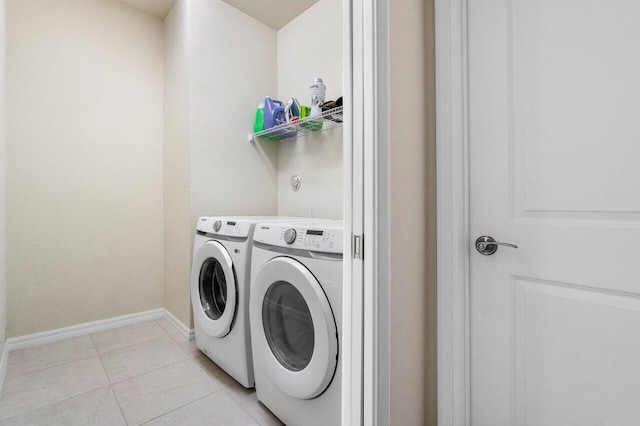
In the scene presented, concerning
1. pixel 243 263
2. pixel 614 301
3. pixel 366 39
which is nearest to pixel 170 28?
pixel 243 263

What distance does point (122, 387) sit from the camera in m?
1.58

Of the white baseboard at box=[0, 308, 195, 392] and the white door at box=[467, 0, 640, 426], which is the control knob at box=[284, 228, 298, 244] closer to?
the white door at box=[467, 0, 640, 426]

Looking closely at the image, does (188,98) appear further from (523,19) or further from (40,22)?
(523,19)

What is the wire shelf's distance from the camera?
6.25ft

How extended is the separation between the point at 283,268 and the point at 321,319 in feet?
0.89

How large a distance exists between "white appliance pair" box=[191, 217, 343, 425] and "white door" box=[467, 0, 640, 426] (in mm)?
514

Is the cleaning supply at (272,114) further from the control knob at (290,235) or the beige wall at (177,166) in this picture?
the control knob at (290,235)

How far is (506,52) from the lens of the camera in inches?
38.3

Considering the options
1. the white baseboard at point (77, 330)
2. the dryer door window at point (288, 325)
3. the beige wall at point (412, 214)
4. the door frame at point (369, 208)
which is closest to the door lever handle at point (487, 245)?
the beige wall at point (412, 214)

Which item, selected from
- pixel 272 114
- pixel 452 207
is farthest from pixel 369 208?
pixel 272 114

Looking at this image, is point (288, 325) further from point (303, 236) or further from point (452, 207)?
point (452, 207)

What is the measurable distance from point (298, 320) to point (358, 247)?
537 millimetres

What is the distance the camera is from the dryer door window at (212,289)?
1.78m

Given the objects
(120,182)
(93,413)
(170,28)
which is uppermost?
(170,28)
